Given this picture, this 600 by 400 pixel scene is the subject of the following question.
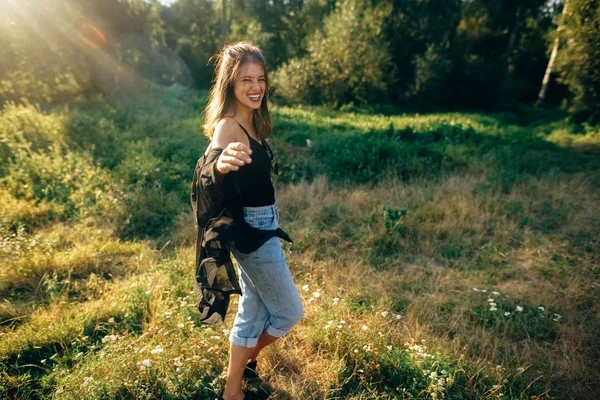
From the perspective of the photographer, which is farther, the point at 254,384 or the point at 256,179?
the point at 254,384

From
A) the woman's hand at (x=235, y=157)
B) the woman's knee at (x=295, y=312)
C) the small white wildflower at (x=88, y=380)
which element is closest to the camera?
the woman's hand at (x=235, y=157)

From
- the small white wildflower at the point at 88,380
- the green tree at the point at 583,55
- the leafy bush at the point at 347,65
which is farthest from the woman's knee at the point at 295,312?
the leafy bush at the point at 347,65

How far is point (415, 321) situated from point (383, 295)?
45cm

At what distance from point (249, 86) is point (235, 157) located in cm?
66

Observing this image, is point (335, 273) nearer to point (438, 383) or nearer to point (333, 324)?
point (333, 324)

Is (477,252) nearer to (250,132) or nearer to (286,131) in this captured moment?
(250,132)

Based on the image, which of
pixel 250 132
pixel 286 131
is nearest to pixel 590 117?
pixel 286 131

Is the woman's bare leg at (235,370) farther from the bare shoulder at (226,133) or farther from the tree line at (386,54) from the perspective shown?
the tree line at (386,54)

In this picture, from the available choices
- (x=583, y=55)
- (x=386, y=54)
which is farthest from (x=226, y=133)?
(x=386, y=54)

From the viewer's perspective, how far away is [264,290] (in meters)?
2.22

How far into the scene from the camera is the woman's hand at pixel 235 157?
174 centimetres

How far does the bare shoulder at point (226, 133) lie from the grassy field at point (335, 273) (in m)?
1.65

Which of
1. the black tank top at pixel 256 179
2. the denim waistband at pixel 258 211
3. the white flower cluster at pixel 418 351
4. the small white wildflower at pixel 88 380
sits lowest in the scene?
the small white wildflower at pixel 88 380

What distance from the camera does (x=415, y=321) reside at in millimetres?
3400
